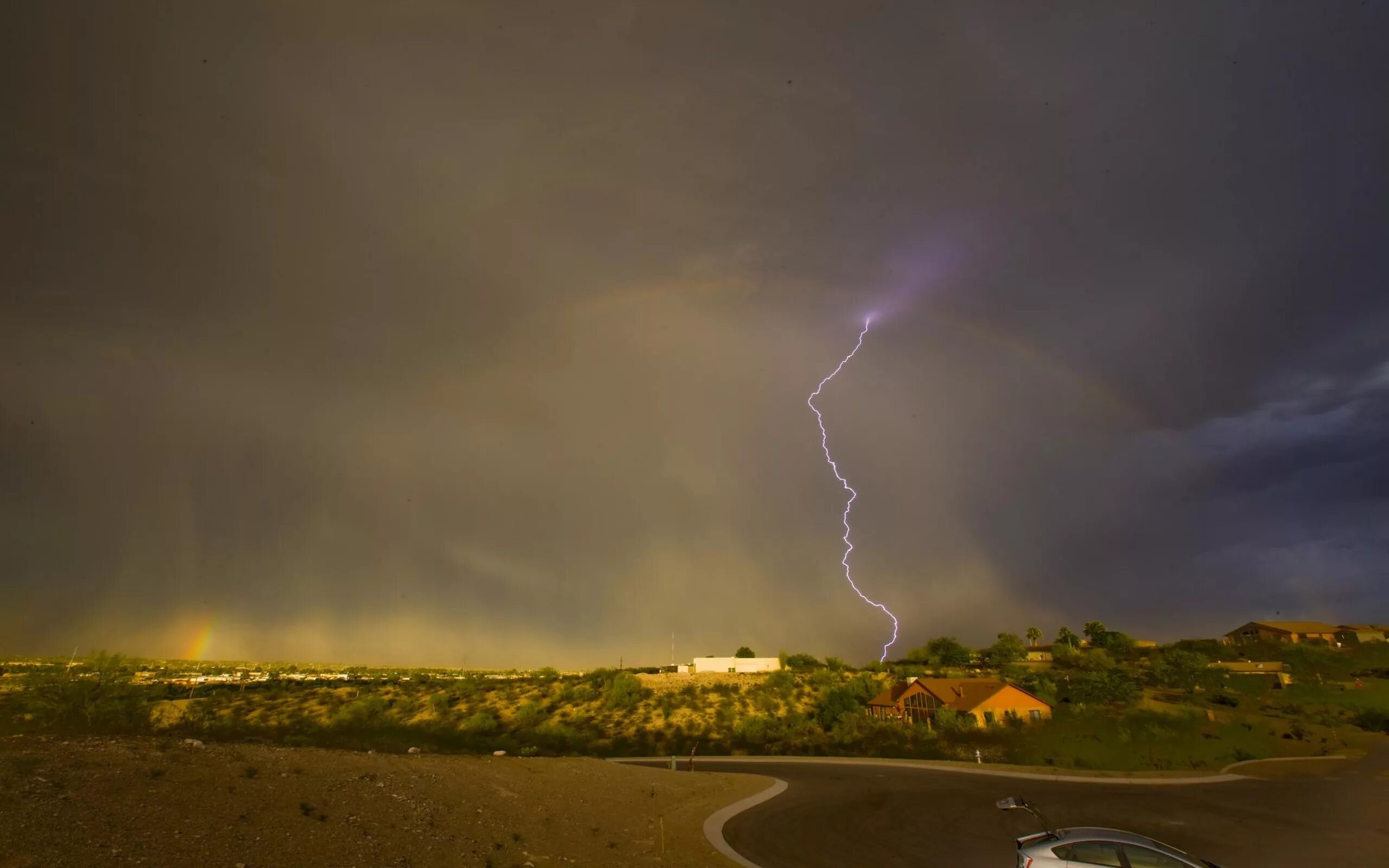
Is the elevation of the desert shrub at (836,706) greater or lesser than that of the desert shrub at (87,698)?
lesser

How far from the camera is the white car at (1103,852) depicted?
12.0 m

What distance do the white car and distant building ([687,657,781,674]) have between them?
9341 cm

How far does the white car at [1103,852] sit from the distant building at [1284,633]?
16099cm

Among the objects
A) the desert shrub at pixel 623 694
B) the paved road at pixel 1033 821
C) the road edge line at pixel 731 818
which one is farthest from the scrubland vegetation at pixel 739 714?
the road edge line at pixel 731 818

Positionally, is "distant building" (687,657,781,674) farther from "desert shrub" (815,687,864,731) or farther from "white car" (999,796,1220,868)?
"white car" (999,796,1220,868)

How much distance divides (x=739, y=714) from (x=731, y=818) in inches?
1780

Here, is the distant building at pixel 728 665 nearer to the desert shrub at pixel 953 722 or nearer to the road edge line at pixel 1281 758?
the desert shrub at pixel 953 722

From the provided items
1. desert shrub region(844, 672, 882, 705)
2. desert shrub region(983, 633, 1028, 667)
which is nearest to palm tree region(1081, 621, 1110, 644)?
desert shrub region(983, 633, 1028, 667)

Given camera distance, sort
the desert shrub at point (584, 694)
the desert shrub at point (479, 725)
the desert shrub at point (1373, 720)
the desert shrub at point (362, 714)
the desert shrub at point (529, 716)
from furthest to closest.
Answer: the desert shrub at point (584, 694) < the desert shrub at point (529, 716) < the desert shrub at point (362, 714) < the desert shrub at point (479, 725) < the desert shrub at point (1373, 720)

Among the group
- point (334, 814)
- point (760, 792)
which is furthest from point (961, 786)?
point (334, 814)

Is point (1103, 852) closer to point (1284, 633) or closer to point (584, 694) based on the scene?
point (584, 694)

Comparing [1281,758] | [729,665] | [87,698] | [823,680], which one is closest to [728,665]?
[729,665]

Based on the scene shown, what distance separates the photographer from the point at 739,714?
66750mm

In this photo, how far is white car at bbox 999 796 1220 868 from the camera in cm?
1196
